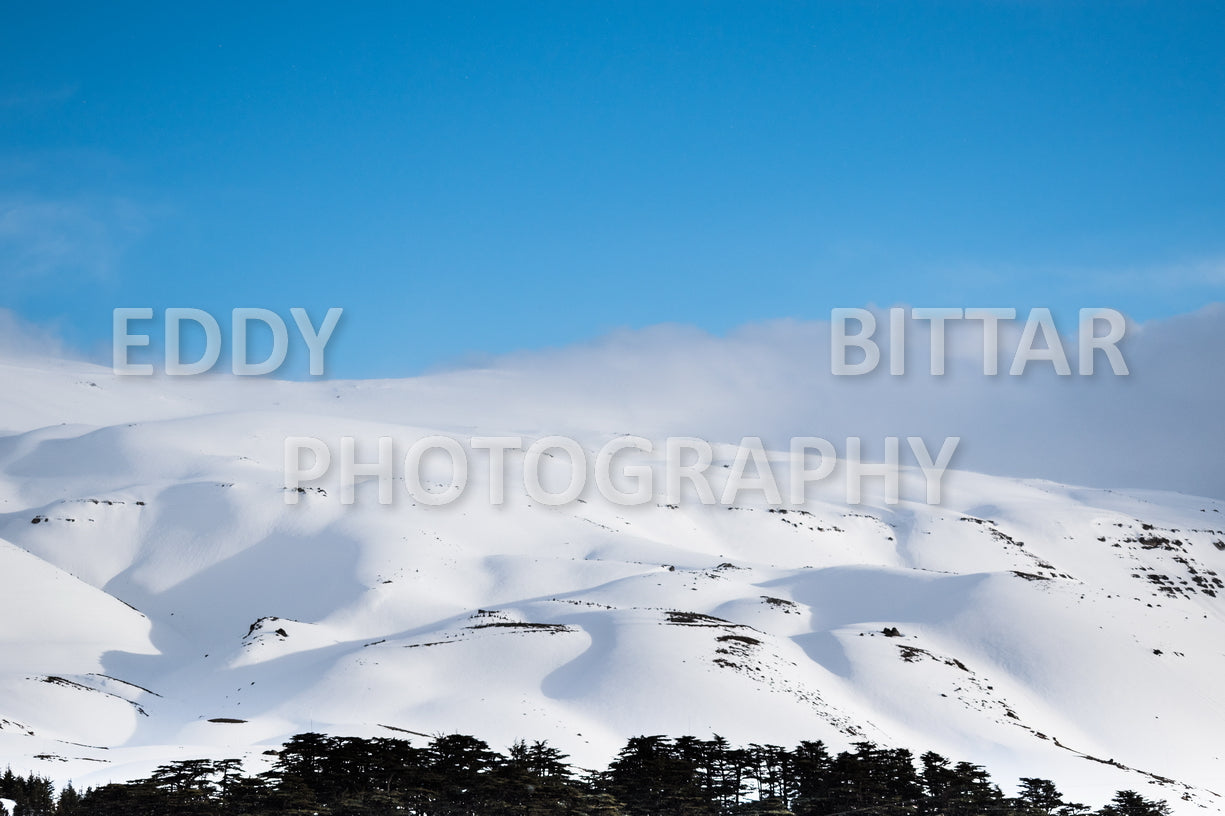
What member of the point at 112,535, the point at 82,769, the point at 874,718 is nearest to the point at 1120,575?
the point at 874,718

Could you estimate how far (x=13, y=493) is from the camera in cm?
11644

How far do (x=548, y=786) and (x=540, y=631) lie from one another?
31681mm

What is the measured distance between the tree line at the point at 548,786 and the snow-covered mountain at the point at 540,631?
210 inches

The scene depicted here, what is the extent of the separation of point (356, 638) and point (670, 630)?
23.8m

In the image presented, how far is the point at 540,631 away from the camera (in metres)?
75.7

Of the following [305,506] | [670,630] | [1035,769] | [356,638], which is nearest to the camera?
[1035,769]

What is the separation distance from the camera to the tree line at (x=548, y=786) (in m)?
41.6

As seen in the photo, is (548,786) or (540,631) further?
(540,631)

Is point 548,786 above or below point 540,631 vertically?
below

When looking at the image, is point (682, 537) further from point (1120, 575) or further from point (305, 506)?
point (1120, 575)

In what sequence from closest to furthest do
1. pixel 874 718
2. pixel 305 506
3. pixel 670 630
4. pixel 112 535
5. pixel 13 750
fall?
pixel 13 750, pixel 874 718, pixel 670 630, pixel 112 535, pixel 305 506

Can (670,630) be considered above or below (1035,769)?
above

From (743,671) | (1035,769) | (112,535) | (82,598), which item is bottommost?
(1035,769)

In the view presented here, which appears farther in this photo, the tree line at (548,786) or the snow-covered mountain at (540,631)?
the snow-covered mountain at (540,631)
